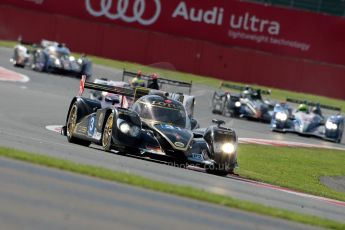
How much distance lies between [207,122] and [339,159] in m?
5.24

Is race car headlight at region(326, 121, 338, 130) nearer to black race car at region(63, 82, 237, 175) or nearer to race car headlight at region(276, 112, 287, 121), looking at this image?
race car headlight at region(276, 112, 287, 121)

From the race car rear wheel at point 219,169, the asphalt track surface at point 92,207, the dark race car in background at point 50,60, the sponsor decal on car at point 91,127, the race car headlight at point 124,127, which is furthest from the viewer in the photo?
the dark race car in background at point 50,60

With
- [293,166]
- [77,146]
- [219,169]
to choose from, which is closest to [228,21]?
[293,166]

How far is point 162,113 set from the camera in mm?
16625

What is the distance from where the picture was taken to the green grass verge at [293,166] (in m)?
17.2

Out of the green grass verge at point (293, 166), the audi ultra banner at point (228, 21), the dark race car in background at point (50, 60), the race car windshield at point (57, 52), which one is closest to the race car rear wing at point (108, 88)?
the green grass verge at point (293, 166)

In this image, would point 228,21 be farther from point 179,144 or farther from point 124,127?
point 124,127

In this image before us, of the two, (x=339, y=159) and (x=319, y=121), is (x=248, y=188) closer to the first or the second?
(x=339, y=159)

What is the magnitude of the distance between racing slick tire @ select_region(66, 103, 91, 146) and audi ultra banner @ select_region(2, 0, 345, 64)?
27.4 m

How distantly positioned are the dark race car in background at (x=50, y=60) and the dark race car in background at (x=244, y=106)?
593cm

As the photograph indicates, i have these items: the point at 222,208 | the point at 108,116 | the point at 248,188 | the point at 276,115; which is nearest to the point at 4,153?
the point at 222,208

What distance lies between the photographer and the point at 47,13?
44.2 metres

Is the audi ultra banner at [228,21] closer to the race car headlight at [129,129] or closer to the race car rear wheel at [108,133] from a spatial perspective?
the race car rear wheel at [108,133]

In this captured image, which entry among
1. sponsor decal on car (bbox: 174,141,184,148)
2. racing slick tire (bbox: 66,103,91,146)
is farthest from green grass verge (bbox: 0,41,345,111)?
sponsor decal on car (bbox: 174,141,184,148)
